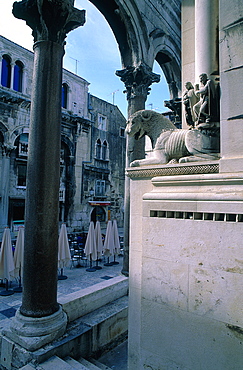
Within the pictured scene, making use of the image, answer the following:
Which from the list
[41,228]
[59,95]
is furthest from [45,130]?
[41,228]

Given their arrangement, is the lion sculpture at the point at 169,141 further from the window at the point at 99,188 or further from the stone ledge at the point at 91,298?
the window at the point at 99,188

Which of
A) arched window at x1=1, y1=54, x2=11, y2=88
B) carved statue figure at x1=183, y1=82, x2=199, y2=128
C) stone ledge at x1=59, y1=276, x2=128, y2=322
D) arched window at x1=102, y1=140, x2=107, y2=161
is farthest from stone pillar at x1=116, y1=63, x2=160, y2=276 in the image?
arched window at x1=102, y1=140, x2=107, y2=161

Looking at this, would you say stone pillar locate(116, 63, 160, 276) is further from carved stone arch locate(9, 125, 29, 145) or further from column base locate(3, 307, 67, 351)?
carved stone arch locate(9, 125, 29, 145)

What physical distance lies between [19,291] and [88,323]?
502 cm

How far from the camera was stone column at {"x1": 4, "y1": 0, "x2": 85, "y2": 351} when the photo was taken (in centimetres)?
420

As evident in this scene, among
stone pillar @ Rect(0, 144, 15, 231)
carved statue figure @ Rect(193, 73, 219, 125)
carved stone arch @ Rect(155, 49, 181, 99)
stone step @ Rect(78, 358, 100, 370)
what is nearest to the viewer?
carved statue figure @ Rect(193, 73, 219, 125)

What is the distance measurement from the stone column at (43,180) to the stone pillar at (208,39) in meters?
2.54

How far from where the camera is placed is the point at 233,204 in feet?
7.77

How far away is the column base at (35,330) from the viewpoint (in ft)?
12.8

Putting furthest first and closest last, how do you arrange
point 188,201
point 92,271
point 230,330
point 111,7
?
point 92,271 → point 111,7 → point 188,201 → point 230,330

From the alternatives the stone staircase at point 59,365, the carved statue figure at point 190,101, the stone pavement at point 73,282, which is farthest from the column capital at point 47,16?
the stone pavement at point 73,282

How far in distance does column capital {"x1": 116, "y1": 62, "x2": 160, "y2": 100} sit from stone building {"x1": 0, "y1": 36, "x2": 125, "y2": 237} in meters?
12.7

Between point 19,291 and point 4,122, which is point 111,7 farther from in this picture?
point 4,122

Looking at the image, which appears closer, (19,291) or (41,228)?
(41,228)
